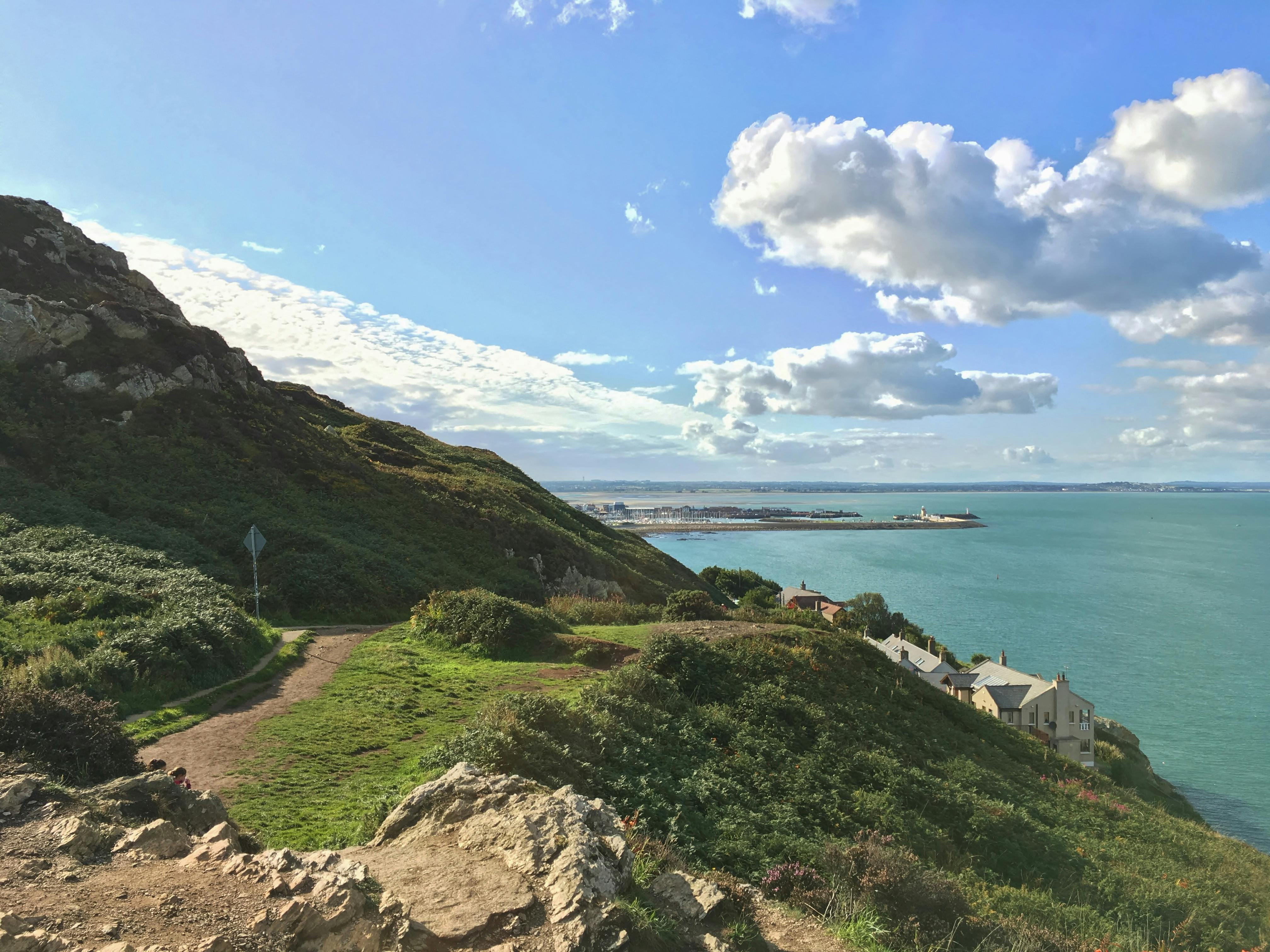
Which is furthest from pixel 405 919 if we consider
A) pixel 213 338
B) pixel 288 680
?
pixel 213 338

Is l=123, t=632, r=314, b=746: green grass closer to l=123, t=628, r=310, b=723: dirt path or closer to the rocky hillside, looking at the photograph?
l=123, t=628, r=310, b=723: dirt path

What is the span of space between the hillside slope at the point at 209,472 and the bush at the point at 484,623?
5.92 metres

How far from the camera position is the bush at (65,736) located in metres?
6.51

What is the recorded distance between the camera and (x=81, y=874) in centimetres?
468

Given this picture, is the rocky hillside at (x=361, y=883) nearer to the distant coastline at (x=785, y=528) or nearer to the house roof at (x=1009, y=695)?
the house roof at (x=1009, y=695)

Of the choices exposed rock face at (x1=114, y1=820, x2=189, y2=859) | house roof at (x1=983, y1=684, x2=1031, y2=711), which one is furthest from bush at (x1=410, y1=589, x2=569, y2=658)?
house roof at (x1=983, y1=684, x2=1031, y2=711)

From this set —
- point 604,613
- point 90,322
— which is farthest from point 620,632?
point 90,322

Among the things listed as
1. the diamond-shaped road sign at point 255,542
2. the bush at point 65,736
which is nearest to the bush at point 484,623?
the diamond-shaped road sign at point 255,542

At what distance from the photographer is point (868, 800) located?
10.2m

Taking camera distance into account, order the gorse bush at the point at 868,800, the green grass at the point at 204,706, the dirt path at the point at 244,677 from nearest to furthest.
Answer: the gorse bush at the point at 868,800 < the green grass at the point at 204,706 < the dirt path at the point at 244,677

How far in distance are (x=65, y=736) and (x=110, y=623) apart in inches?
332

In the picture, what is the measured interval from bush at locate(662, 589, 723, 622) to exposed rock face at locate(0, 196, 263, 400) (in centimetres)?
2869

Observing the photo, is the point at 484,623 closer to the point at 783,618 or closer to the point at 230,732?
the point at 230,732

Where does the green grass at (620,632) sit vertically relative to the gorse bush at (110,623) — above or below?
below
